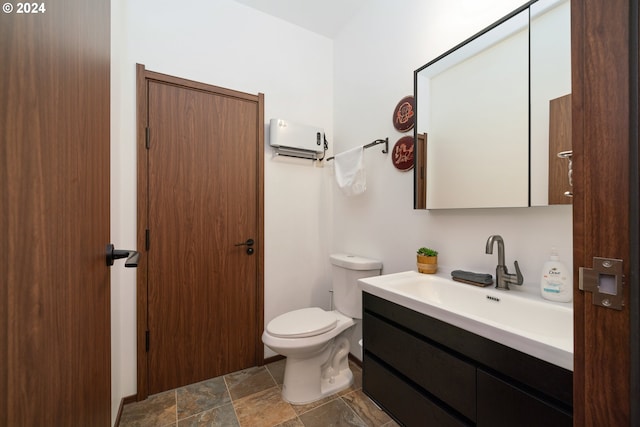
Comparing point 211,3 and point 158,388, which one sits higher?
point 211,3

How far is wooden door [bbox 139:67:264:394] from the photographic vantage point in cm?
173

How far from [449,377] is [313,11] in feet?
8.07

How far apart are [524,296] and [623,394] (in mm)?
773

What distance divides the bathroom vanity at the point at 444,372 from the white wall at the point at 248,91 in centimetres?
97

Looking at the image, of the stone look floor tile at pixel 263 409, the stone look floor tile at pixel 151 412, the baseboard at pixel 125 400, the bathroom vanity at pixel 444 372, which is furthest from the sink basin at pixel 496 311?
the baseboard at pixel 125 400

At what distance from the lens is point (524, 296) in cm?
109

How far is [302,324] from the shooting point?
5.43 ft

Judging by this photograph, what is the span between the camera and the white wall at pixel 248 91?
5.28ft

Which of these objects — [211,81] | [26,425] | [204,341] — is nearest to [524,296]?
[26,425]

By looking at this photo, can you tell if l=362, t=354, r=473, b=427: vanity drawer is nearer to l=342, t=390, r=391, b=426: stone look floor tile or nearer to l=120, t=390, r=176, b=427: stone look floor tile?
l=342, t=390, r=391, b=426: stone look floor tile

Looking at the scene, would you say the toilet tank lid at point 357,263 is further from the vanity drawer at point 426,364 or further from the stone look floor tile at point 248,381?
the stone look floor tile at point 248,381

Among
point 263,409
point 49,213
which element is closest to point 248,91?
point 49,213

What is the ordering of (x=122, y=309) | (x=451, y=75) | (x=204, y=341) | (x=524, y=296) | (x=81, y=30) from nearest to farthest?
(x=81, y=30), (x=524, y=296), (x=451, y=75), (x=122, y=309), (x=204, y=341)

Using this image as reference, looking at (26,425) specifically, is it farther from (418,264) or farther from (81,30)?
(418,264)
